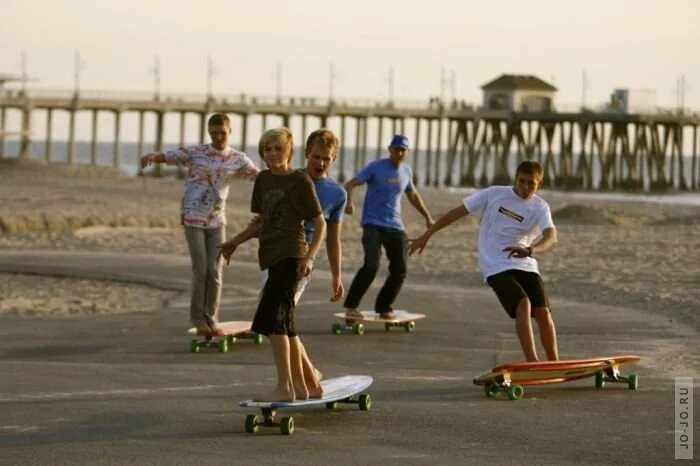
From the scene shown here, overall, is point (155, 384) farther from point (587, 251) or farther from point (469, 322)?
point (587, 251)

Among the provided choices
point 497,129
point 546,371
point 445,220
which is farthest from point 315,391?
point 497,129

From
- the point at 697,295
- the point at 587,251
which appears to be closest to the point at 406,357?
the point at 697,295

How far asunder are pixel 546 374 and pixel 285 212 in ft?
7.12

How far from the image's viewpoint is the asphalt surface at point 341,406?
25.9 feet

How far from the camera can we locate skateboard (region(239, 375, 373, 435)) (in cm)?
836

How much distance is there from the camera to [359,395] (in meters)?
9.20

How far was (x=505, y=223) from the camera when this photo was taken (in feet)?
33.6

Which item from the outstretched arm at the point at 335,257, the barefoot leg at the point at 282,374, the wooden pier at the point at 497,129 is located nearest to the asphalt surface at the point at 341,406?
the barefoot leg at the point at 282,374

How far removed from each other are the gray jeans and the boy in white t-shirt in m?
2.64

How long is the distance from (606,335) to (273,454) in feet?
21.5

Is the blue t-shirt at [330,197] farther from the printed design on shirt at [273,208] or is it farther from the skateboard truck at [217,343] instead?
the skateboard truck at [217,343]

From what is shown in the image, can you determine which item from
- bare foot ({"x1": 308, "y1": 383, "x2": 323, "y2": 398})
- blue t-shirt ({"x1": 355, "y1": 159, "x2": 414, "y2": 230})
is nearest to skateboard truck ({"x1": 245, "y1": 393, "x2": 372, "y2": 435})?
bare foot ({"x1": 308, "y1": 383, "x2": 323, "y2": 398})

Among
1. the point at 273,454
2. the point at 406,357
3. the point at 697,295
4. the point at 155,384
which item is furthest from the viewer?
the point at 697,295

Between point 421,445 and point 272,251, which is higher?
point 272,251
